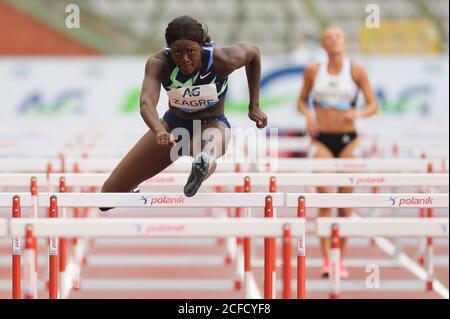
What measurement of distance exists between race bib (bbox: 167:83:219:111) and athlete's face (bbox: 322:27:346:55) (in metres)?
2.75

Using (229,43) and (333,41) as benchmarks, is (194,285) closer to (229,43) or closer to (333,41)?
(333,41)

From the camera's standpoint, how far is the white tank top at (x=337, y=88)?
843 centimetres

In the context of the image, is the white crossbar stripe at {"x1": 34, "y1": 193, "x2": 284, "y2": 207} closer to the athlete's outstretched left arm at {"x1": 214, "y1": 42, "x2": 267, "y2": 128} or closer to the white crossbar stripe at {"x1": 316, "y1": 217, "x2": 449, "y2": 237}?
the athlete's outstretched left arm at {"x1": 214, "y1": 42, "x2": 267, "y2": 128}

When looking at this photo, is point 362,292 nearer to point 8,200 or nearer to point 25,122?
point 8,200

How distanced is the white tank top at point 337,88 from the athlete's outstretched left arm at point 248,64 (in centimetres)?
263

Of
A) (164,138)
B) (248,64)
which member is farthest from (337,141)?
(164,138)

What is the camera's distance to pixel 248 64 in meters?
5.86

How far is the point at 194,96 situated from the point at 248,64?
39 centimetres

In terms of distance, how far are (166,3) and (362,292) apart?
1383 cm

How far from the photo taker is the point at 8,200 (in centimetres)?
545

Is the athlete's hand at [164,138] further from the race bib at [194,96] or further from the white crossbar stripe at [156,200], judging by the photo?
the race bib at [194,96]

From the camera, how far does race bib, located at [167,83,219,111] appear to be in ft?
18.6

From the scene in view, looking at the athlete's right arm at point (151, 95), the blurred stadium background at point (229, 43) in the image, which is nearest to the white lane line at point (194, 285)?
the athlete's right arm at point (151, 95)

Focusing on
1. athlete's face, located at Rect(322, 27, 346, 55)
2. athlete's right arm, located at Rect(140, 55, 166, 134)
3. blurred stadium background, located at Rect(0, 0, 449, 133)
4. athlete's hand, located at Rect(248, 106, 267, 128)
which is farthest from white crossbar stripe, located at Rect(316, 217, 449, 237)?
blurred stadium background, located at Rect(0, 0, 449, 133)
